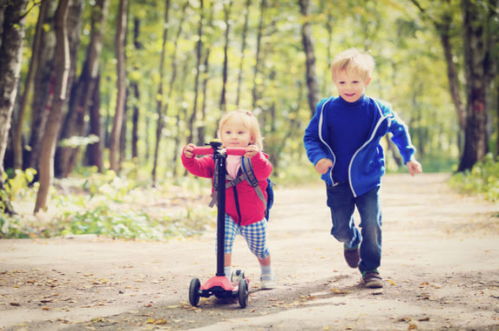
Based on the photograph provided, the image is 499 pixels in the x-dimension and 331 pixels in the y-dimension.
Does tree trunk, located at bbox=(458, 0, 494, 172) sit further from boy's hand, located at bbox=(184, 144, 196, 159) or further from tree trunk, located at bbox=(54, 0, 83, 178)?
boy's hand, located at bbox=(184, 144, 196, 159)

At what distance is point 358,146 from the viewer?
16.2 feet

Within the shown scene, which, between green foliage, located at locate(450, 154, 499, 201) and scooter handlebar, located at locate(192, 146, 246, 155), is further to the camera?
green foliage, located at locate(450, 154, 499, 201)

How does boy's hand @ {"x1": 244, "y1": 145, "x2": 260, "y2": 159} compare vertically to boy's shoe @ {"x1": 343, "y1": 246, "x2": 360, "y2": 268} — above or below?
above

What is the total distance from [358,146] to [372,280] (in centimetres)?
114

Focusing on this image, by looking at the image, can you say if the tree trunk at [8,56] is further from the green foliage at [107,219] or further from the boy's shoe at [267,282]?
the boy's shoe at [267,282]

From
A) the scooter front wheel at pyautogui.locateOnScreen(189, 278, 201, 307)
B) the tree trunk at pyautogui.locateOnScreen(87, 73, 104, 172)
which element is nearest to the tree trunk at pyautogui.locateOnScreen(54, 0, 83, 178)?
the tree trunk at pyautogui.locateOnScreen(87, 73, 104, 172)

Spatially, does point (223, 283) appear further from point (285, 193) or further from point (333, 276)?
point (285, 193)

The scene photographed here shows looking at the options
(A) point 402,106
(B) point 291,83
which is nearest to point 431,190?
(B) point 291,83

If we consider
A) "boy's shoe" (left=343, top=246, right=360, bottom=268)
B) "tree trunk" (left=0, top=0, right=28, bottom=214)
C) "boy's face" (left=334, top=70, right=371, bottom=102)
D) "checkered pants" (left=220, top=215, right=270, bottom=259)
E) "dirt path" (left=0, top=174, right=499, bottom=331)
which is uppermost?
"tree trunk" (left=0, top=0, right=28, bottom=214)

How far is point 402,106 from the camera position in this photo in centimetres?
4062

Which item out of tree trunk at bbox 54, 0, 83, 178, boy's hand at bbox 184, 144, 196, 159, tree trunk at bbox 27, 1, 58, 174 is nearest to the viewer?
boy's hand at bbox 184, 144, 196, 159

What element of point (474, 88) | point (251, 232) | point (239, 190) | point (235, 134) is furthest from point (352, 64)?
point (474, 88)

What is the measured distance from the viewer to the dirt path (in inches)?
156

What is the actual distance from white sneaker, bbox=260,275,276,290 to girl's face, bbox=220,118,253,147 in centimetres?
120
